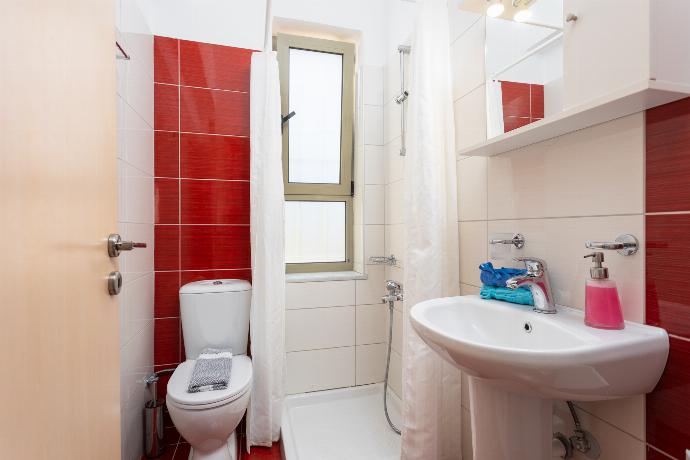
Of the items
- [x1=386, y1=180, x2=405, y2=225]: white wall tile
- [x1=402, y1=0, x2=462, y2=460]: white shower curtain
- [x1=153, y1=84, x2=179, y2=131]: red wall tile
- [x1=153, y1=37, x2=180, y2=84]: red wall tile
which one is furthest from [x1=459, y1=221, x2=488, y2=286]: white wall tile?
[x1=153, y1=37, x2=180, y2=84]: red wall tile

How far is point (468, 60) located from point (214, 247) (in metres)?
1.57

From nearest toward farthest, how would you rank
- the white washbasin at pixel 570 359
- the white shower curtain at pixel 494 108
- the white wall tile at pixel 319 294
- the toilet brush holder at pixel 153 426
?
the white washbasin at pixel 570 359
the white shower curtain at pixel 494 108
the toilet brush holder at pixel 153 426
the white wall tile at pixel 319 294

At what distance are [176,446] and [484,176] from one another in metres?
1.98

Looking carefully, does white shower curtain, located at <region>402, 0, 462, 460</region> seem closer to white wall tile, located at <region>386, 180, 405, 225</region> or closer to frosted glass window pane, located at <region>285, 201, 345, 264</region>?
white wall tile, located at <region>386, 180, 405, 225</region>

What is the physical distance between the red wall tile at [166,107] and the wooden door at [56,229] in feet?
3.57

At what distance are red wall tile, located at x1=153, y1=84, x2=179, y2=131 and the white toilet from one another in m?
0.89

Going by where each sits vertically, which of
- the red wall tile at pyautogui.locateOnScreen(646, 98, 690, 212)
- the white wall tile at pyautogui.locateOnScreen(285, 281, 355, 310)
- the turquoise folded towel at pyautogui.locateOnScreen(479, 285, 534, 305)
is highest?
the red wall tile at pyautogui.locateOnScreen(646, 98, 690, 212)

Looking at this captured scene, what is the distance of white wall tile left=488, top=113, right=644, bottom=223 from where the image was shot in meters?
0.76

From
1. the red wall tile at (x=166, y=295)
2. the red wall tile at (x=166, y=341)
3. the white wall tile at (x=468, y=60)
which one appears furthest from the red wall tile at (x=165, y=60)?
the white wall tile at (x=468, y=60)

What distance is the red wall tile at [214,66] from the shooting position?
1872mm

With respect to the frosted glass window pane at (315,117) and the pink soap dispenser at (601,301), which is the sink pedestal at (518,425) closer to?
the pink soap dispenser at (601,301)

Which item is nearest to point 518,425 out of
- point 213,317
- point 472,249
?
point 472,249

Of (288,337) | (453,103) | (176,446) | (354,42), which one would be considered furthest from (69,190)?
(354,42)

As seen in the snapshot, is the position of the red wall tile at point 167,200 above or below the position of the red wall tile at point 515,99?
below
